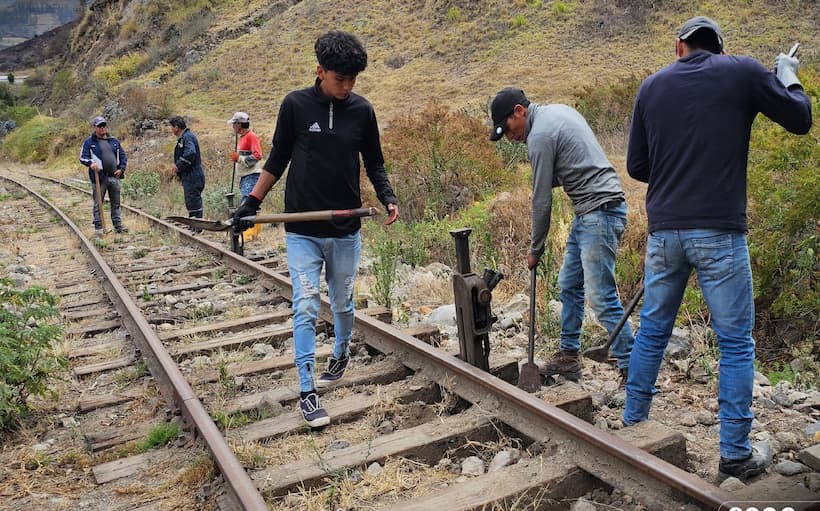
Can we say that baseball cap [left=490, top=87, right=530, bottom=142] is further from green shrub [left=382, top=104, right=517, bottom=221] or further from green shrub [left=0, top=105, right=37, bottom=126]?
green shrub [left=0, top=105, right=37, bottom=126]

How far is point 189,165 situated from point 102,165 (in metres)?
2.14

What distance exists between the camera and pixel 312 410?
4176 mm

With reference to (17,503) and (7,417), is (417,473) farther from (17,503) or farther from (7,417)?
(7,417)

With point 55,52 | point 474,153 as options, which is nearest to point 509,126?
point 474,153

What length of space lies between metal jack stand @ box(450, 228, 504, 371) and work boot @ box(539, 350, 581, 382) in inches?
21.1

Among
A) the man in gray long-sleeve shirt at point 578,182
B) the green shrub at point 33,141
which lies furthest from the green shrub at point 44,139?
the man in gray long-sleeve shirt at point 578,182

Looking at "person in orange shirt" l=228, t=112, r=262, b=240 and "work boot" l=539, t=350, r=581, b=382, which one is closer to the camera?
"work boot" l=539, t=350, r=581, b=382

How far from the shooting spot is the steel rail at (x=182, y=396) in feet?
10.6

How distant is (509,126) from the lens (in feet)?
14.4

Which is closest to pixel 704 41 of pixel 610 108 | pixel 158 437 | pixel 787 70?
pixel 787 70

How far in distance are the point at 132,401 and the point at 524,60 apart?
3388 centimetres

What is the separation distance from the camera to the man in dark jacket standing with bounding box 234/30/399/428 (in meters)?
4.11

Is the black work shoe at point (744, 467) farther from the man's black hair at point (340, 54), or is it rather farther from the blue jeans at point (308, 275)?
the man's black hair at point (340, 54)

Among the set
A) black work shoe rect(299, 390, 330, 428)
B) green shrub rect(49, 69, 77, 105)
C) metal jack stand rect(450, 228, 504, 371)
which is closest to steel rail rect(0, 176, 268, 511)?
black work shoe rect(299, 390, 330, 428)
